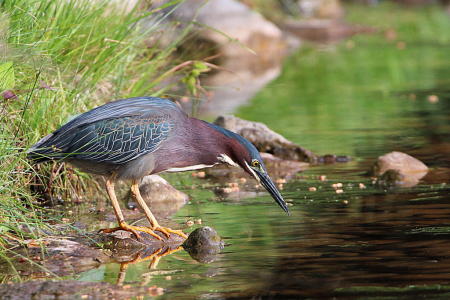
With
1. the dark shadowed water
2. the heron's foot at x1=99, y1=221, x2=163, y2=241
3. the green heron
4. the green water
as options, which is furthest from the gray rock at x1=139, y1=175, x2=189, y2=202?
the green water

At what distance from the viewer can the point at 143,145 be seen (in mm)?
5332

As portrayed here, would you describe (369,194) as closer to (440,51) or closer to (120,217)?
(120,217)

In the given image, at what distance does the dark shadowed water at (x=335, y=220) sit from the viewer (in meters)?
4.24

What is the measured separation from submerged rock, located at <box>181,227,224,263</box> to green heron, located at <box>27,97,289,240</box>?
27 cm

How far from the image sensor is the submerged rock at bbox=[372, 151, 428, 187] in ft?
23.3

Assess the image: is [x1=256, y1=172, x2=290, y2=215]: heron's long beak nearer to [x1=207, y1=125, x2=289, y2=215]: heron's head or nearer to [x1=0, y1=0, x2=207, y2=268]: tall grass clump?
[x1=207, y1=125, x2=289, y2=215]: heron's head

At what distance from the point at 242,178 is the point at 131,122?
2.49 metres

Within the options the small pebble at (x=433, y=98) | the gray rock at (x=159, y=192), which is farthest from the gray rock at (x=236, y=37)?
the gray rock at (x=159, y=192)

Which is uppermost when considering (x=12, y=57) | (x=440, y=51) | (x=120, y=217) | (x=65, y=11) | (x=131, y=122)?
(x=440, y=51)

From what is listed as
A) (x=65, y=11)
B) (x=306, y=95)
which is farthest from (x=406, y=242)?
(x=306, y=95)

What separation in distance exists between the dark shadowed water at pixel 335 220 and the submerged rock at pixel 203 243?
77mm

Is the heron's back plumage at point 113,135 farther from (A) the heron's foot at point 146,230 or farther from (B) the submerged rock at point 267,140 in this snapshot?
(B) the submerged rock at point 267,140

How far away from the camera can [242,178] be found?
767 cm

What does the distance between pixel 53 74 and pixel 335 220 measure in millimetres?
2968
